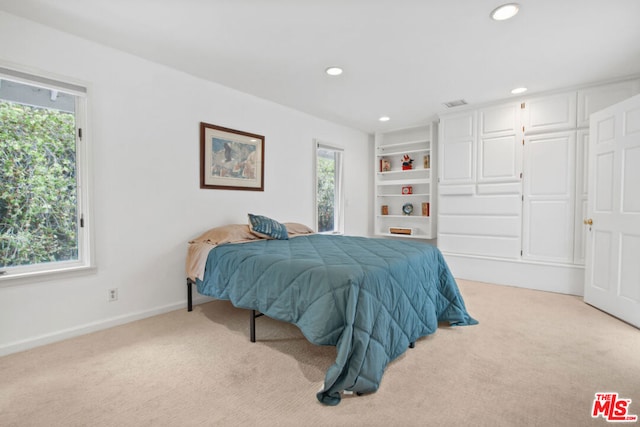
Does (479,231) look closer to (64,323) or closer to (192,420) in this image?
(192,420)

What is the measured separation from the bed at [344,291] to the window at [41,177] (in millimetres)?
986

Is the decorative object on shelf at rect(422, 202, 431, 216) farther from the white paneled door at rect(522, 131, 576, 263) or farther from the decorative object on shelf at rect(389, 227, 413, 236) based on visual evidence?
the white paneled door at rect(522, 131, 576, 263)

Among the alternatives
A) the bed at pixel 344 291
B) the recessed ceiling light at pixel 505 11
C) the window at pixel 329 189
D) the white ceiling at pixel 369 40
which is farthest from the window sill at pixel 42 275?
the recessed ceiling light at pixel 505 11

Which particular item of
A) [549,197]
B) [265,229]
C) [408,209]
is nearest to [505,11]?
[549,197]

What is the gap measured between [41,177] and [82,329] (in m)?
1.24

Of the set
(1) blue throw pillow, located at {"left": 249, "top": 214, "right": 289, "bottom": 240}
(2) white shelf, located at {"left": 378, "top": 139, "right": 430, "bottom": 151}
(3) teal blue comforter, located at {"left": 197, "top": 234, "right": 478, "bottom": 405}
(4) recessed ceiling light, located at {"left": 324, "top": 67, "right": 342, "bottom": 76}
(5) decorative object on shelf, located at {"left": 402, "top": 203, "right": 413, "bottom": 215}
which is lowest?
(3) teal blue comforter, located at {"left": 197, "top": 234, "right": 478, "bottom": 405}

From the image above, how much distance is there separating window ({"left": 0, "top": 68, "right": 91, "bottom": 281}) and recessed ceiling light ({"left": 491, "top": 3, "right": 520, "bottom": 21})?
3186 millimetres

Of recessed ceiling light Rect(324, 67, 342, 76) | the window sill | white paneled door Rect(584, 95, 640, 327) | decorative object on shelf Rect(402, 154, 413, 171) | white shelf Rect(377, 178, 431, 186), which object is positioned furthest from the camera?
decorative object on shelf Rect(402, 154, 413, 171)

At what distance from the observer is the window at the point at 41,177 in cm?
220

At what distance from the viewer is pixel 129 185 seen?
2746 mm

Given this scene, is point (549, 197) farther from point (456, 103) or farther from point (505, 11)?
point (505, 11)

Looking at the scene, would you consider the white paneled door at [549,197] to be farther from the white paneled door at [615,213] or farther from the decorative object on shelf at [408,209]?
the decorative object on shelf at [408,209]

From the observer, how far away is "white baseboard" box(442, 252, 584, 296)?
360 cm

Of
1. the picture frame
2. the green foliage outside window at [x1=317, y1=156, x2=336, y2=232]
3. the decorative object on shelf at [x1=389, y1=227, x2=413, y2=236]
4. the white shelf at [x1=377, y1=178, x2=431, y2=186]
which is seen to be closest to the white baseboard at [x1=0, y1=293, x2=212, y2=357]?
the picture frame
